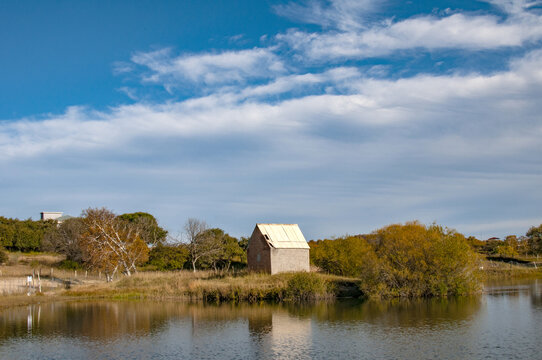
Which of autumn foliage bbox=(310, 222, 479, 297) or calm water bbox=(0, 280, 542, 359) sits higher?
autumn foliage bbox=(310, 222, 479, 297)

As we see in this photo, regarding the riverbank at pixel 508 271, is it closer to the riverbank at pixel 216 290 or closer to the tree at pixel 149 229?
the riverbank at pixel 216 290

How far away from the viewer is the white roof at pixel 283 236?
178 ft

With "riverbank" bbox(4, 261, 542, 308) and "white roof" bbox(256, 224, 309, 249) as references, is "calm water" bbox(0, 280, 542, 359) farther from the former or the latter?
"white roof" bbox(256, 224, 309, 249)

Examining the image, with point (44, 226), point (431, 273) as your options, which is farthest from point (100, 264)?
point (44, 226)

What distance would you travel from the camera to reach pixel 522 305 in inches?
1412

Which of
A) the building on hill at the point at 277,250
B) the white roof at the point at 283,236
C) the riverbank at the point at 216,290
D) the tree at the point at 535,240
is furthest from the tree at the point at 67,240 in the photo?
the tree at the point at 535,240

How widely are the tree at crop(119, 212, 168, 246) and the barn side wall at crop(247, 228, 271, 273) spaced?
22.7m

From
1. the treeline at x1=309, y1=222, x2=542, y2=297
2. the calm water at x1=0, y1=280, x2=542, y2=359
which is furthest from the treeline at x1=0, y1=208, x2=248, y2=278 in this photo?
the treeline at x1=309, y1=222, x2=542, y2=297

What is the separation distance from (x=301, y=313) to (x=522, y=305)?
15345 mm

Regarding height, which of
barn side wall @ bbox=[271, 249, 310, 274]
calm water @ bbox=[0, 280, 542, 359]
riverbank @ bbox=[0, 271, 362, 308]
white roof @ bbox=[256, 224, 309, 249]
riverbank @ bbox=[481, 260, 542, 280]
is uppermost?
white roof @ bbox=[256, 224, 309, 249]

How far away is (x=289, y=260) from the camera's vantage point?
177 ft

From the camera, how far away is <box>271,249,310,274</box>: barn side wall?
53.1m

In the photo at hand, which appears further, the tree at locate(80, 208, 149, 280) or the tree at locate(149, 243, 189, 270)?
the tree at locate(149, 243, 189, 270)

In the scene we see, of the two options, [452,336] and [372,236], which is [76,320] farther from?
[372,236]
